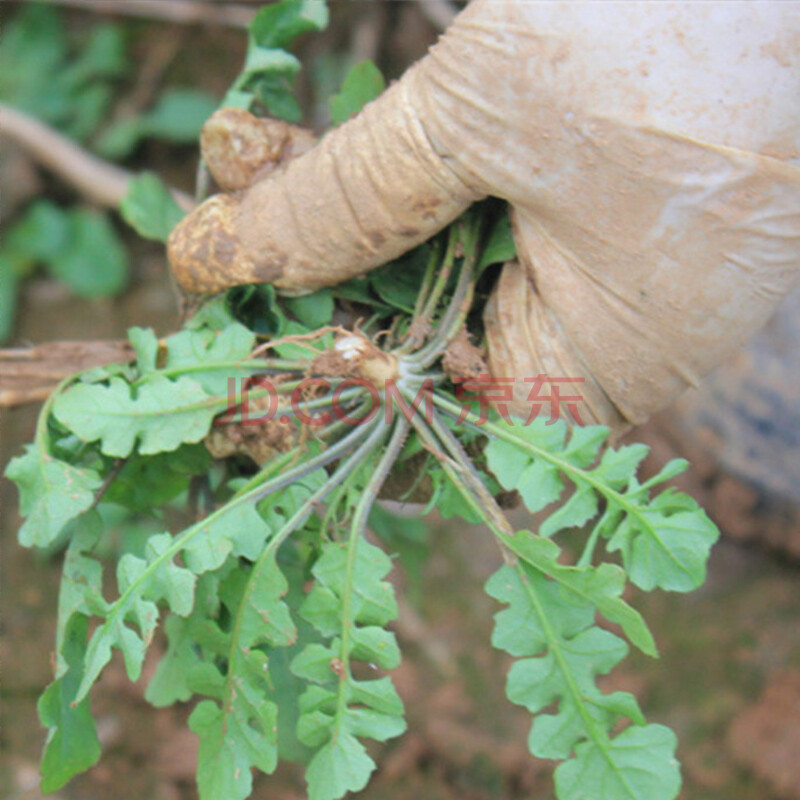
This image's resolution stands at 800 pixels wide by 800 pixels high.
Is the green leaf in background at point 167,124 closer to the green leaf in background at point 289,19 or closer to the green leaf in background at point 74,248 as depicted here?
the green leaf in background at point 74,248

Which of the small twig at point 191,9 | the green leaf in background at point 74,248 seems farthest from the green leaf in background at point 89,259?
the small twig at point 191,9

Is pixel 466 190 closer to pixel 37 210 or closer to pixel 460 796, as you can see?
pixel 460 796

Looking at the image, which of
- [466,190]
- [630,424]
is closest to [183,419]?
[466,190]

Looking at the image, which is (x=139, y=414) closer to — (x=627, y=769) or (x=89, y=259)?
(x=627, y=769)

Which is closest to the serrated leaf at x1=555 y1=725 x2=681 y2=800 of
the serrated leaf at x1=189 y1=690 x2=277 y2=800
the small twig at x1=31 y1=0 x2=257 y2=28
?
the serrated leaf at x1=189 y1=690 x2=277 y2=800

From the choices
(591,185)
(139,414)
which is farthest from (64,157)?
(591,185)

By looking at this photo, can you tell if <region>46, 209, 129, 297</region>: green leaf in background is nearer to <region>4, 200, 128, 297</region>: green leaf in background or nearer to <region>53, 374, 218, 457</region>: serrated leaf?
<region>4, 200, 128, 297</region>: green leaf in background
